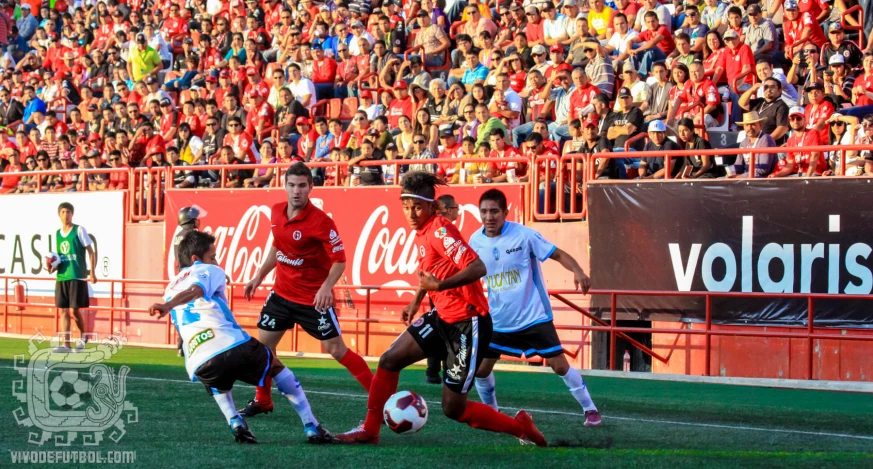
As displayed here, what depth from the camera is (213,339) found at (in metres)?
7.65

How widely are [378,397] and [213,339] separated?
45.8 inches

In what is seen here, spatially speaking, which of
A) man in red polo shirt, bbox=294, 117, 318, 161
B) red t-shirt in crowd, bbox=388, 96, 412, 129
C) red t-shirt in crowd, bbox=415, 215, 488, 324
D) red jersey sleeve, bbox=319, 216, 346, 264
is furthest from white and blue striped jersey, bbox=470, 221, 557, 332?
man in red polo shirt, bbox=294, 117, 318, 161

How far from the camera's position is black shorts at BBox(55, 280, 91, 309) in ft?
55.0

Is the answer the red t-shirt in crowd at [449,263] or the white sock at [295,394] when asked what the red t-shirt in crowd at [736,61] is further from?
the white sock at [295,394]

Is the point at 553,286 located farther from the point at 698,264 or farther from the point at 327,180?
the point at 327,180

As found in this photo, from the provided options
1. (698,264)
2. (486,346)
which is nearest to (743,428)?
(486,346)

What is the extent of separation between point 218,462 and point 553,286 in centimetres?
946

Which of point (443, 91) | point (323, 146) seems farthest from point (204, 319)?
point (443, 91)

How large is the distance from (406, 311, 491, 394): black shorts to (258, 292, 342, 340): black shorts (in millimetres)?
1924

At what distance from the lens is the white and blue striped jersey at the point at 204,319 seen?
299 inches

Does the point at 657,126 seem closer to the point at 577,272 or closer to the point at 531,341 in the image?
the point at 531,341

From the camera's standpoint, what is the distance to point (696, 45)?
58.5 feet

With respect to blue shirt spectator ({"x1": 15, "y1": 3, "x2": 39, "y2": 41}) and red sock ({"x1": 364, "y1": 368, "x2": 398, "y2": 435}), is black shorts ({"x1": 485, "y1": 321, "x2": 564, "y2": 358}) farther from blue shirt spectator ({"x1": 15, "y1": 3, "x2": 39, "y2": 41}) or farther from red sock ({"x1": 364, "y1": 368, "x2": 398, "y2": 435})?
blue shirt spectator ({"x1": 15, "y1": 3, "x2": 39, "y2": 41})

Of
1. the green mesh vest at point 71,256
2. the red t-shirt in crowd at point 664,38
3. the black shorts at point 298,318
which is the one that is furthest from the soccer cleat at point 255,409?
the red t-shirt in crowd at point 664,38
